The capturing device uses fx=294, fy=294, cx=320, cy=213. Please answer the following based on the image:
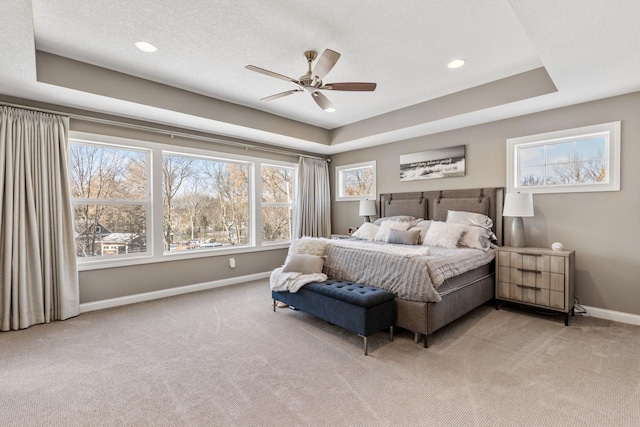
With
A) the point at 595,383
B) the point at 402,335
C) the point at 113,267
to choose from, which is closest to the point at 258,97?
the point at 113,267

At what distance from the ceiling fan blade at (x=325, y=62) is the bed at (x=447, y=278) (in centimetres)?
202

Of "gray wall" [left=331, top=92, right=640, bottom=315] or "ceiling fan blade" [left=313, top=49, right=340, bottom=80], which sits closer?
"ceiling fan blade" [left=313, top=49, right=340, bottom=80]

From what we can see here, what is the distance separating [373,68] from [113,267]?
13.3 ft

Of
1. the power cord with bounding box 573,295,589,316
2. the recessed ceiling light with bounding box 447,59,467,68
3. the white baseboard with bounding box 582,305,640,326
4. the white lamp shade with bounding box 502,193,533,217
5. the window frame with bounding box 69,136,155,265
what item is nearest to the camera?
the recessed ceiling light with bounding box 447,59,467,68

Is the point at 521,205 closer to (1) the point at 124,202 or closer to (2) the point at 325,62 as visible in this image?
(2) the point at 325,62

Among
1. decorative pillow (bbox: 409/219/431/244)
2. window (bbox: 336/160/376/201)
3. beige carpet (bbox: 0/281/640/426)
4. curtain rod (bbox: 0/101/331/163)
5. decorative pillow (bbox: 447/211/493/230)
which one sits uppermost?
curtain rod (bbox: 0/101/331/163)

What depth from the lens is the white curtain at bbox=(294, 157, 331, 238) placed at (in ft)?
19.2

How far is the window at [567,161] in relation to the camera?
3.30 m

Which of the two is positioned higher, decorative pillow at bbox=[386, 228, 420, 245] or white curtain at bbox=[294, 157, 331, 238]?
white curtain at bbox=[294, 157, 331, 238]

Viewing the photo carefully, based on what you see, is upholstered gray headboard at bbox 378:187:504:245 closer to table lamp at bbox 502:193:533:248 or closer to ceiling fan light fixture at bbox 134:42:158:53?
table lamp at bbox 502:193:533:248

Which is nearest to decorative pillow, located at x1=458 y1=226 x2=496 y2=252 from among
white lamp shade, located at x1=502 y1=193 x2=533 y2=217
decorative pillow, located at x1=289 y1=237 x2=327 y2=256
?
white lamp shade, located at x1=502 y1=193 x2=533 y2=217

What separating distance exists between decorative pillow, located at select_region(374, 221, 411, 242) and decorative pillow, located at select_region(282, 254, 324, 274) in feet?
4.41

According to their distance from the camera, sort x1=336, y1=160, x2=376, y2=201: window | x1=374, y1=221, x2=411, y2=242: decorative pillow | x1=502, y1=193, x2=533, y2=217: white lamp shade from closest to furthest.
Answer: x1=502, y1=193, x2=533, y2=217: white lamp shade → x1=374, y1=221, x2=411, y2=242: decorative pillow → x1=336, y1=160, x2=376, y2=201: window

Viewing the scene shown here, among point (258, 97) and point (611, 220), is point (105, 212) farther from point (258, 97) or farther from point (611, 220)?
point (611, 220)
